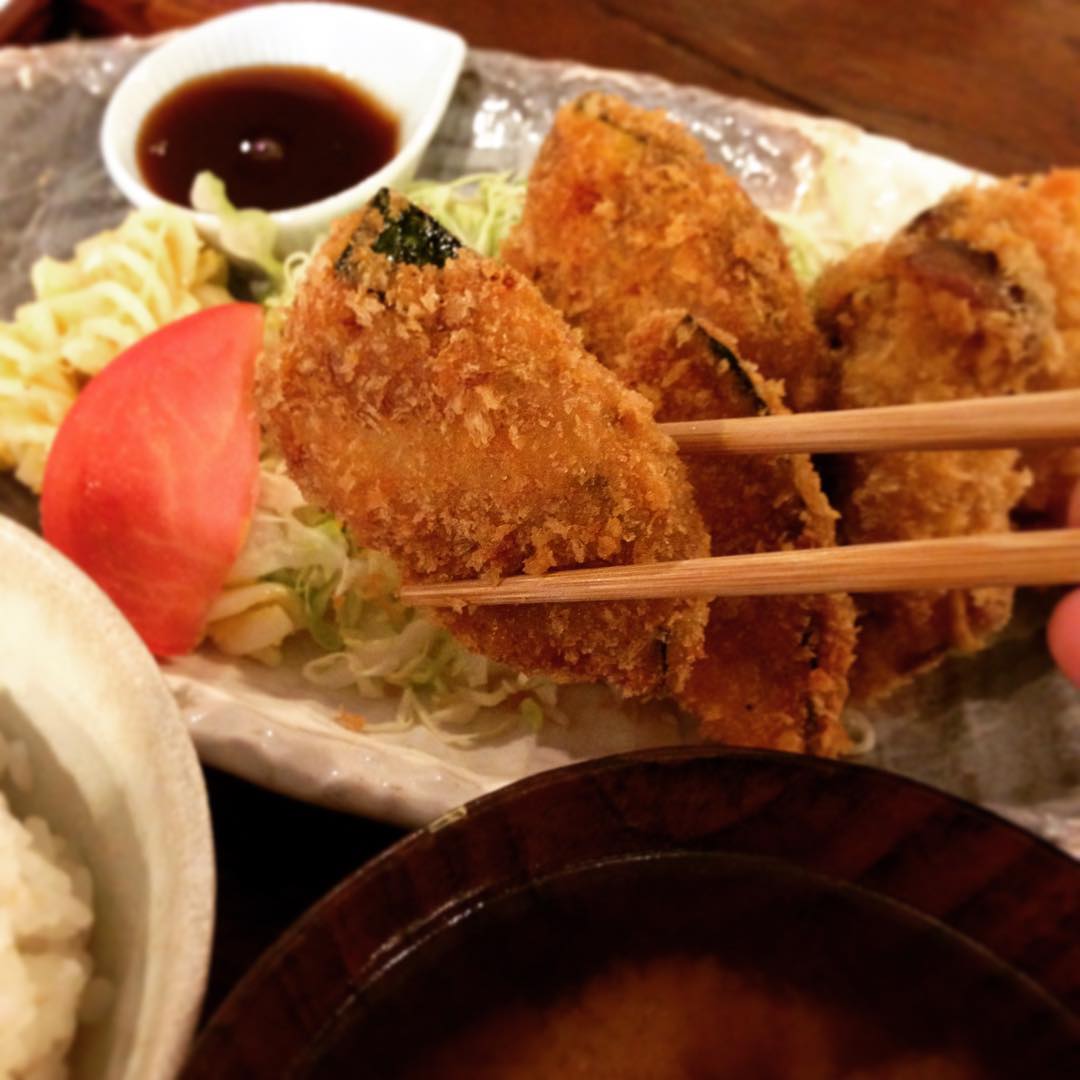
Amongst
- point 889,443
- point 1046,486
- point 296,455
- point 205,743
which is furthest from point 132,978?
point 1046,486

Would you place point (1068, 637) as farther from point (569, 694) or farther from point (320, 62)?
point (320, 62)

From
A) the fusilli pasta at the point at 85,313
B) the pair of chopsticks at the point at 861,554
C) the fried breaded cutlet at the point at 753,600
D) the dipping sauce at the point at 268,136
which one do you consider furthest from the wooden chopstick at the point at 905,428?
the dipping sauce at the point at 268,136

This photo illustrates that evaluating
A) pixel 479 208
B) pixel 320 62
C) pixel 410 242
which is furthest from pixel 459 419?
pixel 320 62

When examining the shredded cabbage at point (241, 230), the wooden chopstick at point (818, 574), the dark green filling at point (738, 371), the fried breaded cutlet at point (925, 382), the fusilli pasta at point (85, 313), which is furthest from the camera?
the shredded cabbage at point (241, 230)

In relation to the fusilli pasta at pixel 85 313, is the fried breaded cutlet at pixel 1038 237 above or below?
above

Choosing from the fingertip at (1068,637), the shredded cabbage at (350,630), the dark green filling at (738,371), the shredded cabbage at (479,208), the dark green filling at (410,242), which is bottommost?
the shredded cabbage at (350,630)

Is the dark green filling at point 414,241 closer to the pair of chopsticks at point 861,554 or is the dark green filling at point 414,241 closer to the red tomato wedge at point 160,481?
the pair of chopsticks at point 861,554

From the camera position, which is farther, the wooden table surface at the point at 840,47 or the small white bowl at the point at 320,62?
the wooden table surface at the point at 840,47

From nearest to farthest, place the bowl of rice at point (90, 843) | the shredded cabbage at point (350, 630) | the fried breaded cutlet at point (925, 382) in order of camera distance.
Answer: the bowl of rice at point (90, 843) < the fried breaded cutlet at point (925, 382) < the shredded cabbage at point (350, 630)
